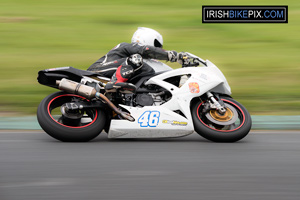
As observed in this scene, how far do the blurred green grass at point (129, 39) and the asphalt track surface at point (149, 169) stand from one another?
244 centimetres

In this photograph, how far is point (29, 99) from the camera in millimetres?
8750

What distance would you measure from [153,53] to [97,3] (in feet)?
28.4

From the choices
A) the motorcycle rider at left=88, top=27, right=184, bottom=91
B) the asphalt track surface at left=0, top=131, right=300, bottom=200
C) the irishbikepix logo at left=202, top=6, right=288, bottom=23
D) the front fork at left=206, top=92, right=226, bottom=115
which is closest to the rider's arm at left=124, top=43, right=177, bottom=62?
the motorcycle rider at left=88, top=27, right=184, bottom=91

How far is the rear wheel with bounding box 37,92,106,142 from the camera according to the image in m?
5.97

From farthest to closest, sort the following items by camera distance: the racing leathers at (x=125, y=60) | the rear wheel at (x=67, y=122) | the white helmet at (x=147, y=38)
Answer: the white helmet at (x=147, y=38) < the racing leathers at (x=125, y=60) < the rear wheel at (x=67, y=122)

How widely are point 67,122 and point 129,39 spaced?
6.13 m

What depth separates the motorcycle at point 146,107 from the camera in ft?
19.9

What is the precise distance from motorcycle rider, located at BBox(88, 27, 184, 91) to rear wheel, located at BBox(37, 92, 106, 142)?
40cm

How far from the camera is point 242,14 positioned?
13.2 meters

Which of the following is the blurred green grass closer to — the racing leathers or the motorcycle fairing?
the racing leathers

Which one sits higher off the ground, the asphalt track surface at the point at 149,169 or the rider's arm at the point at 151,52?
the rider's arm at the point at 151,52

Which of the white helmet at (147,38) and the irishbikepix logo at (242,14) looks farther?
the irishbikepix logo at (242,14)

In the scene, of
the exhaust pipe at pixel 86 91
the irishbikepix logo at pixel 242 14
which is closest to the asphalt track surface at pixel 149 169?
the exhaust pipe at pixel 86 91

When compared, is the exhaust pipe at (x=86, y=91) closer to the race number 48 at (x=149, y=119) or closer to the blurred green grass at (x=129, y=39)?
the race number 48 at (x=149, y=119)
